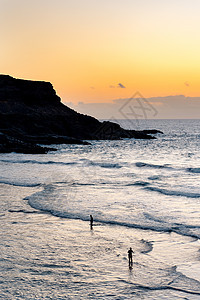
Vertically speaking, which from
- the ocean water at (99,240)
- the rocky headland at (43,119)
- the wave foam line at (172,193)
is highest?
the rocky headland at (43,119)

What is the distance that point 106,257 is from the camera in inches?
465

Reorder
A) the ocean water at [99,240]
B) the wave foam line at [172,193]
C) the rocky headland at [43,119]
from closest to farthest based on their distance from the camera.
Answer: the ocean water at [99,240] < the wave foam line at [172,193] < the rocky headland at [43,119]

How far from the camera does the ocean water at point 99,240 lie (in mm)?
9789

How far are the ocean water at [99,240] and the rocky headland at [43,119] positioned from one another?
4409cm

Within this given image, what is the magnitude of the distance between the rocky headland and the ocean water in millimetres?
44092

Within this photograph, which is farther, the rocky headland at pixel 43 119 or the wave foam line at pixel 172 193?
the rocky headland at pixel 43 119

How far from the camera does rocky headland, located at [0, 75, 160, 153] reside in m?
75.9

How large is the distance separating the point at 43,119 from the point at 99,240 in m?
75.0

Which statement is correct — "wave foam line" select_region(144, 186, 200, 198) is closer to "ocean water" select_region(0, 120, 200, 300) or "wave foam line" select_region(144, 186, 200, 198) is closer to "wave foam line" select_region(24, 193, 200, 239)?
"ocean water" select_region(0, 120, 200, 300)

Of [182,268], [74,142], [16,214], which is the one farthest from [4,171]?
[74,142]

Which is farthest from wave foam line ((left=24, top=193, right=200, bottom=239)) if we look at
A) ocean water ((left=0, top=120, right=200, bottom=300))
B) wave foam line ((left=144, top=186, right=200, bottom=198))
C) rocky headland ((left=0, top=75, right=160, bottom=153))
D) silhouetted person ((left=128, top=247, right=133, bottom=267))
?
rocky headland ((left=0, top=75, right=160, bottom=153))

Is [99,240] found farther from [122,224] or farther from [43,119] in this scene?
[43,119]

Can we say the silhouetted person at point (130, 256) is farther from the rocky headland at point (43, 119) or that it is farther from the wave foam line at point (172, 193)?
the rocky headland at point (43, 119)

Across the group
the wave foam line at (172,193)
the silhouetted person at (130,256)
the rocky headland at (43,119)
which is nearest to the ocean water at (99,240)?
the wave foam line at (172,193)
